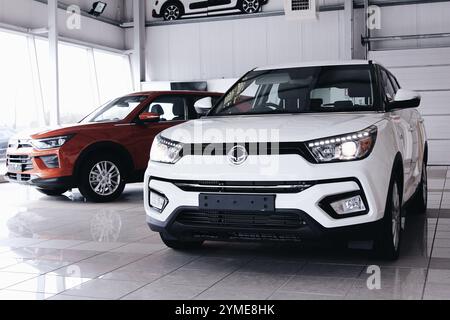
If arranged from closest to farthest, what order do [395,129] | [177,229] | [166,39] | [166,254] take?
[177,229] → [395,129] → [166,254] → [166,39]

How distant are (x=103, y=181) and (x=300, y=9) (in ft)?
31.6

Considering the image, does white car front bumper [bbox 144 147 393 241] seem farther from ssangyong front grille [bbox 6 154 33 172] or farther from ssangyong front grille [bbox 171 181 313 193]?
ssangyong front grille [bbox 6 154 33 172]

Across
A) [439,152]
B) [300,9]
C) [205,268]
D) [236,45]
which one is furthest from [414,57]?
[205,268]

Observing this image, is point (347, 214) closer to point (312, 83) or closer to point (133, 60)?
point (312, 83)

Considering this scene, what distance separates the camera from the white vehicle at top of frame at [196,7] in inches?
701

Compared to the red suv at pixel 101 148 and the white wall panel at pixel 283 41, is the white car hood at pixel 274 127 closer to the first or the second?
the red suv at pixel 101 148

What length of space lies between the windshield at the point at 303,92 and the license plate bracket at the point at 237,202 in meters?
1.16

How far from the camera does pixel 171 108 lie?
864 centimetres

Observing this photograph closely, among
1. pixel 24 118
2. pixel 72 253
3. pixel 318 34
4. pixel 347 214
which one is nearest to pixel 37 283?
pixel 72 253

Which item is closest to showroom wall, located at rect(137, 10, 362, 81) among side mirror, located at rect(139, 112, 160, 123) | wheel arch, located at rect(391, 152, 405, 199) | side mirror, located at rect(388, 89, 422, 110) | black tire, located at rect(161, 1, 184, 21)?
black tire, located at rect(161, 1, 184, 21)

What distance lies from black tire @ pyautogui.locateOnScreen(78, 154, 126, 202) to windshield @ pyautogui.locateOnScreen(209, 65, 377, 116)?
10.8 ft

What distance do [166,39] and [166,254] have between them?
49.8 feet

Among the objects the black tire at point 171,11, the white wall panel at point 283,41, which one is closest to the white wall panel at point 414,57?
the white wall panel at point 283,41

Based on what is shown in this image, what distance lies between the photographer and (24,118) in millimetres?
14852
